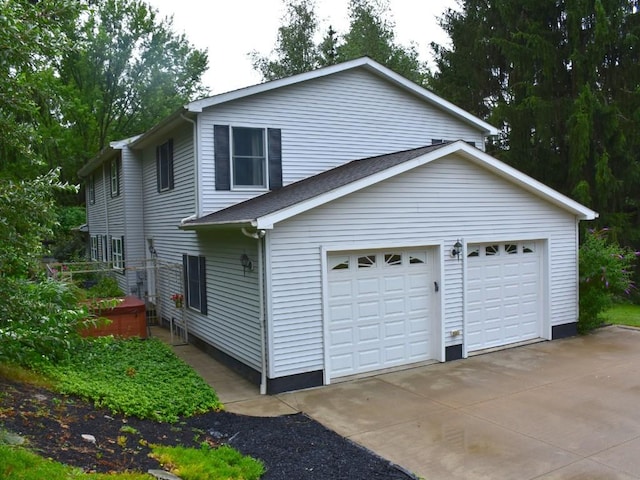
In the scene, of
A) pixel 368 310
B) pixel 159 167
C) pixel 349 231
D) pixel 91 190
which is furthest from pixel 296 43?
pixel 368 310

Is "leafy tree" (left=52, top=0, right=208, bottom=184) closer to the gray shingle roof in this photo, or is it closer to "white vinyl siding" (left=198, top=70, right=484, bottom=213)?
"white vinyl siding" (left=198, top=70, right=484, bottom=213)

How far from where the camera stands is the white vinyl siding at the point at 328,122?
11.2 metres

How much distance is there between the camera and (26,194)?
453 cm

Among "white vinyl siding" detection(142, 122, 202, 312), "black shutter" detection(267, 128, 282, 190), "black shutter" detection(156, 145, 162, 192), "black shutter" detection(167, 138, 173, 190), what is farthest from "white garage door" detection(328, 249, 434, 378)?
"black shutter" detection(156, 145, 162, 192)

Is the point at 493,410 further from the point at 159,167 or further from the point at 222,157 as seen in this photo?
the point at 159,167

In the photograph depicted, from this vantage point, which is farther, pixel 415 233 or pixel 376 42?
pixel 376 42

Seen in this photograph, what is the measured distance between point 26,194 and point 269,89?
7.58 m

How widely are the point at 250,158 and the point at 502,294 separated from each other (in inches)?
233

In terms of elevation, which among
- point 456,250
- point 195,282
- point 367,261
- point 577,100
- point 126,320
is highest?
point 577,100

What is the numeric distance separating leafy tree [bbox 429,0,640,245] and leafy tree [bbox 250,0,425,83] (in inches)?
531

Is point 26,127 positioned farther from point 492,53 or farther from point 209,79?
point 209,79

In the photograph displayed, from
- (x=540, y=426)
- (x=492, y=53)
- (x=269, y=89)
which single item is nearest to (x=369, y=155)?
(x=269, y=89)

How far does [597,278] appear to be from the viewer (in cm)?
1192

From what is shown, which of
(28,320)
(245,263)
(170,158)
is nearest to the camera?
(28,320)
